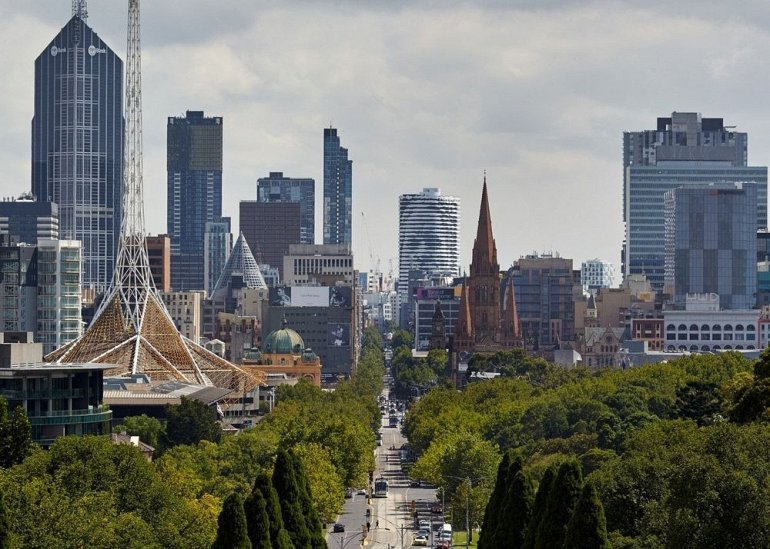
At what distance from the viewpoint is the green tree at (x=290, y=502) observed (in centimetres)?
10900

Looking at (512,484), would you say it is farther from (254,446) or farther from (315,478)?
(254,446)

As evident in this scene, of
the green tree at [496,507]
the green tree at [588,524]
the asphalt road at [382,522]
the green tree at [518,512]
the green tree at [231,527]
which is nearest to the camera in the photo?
the green tree at [588,524]

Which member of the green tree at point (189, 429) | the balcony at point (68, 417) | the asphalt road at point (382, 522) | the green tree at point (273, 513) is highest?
the balcony at point (68, 417)

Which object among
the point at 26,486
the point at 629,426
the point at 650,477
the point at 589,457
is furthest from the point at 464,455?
the point at 26,486

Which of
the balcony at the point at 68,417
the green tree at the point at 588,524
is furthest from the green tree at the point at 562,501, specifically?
the balcony at the point at 68,417

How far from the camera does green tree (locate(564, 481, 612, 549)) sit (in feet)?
279

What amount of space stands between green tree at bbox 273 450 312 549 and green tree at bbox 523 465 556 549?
14014 millimetres

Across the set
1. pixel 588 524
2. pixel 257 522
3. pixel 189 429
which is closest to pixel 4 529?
pixel 257 522

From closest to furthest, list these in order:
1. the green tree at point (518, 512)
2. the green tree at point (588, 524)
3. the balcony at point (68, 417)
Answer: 1. the green tree at point (588, 524)
2. the green tree at point (518, 512)
3. the balcony at point (68, 417)

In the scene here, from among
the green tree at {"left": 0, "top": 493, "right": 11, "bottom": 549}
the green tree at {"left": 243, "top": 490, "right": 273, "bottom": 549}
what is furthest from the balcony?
the green tree at {"left": 0, "top": 493, "right": 11, "bottom": 549}

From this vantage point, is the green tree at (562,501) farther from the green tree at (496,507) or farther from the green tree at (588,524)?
the green tree at (496,507)

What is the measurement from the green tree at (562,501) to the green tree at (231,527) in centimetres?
1221

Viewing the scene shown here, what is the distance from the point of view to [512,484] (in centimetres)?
10406

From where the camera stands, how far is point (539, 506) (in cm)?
9750
